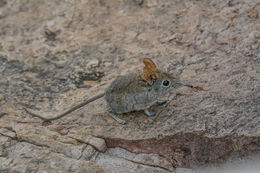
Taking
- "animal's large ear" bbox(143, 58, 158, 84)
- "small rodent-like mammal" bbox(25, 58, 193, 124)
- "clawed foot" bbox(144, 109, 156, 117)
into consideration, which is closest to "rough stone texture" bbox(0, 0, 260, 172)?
"clawed foot" bbox(144, 109, 156, 117)

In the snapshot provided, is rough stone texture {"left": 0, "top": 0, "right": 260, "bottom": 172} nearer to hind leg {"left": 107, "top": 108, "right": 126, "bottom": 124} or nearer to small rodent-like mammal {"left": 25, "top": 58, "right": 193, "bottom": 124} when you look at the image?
hind leg {"left": 107, "top": 108, "right": 126, "bottom": 124}

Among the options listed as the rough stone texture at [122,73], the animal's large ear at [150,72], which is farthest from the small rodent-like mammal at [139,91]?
the rough stone texture at [122,73]

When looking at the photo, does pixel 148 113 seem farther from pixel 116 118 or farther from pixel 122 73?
pixel 122 73

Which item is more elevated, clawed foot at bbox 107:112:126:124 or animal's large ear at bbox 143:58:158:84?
animal's large ear at bbox 143:58:158:84

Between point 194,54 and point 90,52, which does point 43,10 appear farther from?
point 194,54

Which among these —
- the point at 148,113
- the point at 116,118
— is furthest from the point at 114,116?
the point at 148,113

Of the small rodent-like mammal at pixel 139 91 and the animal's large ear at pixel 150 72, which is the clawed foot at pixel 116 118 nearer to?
the small rodent-like mammal at pixel 139 91

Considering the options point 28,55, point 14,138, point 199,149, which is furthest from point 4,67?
point 199,149
